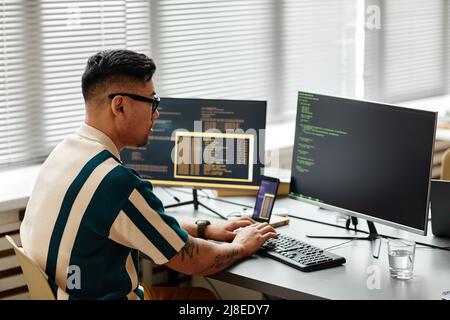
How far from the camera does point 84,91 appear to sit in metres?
2.44

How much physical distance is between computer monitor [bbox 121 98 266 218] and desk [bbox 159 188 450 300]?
0.40 metres

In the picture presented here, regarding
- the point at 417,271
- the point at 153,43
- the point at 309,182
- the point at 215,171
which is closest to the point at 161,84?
the point at 153,43

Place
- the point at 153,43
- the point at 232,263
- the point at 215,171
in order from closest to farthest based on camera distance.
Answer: the point at 232,263
the point at 215,171
the point at 153,43

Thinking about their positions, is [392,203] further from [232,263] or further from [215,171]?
[215,171]

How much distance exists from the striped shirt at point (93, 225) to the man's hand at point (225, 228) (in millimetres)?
439

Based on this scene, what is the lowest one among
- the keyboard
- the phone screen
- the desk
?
the desk

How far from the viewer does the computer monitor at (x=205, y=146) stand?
314cm

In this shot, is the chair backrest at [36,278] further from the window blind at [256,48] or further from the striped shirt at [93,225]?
the window blind at [256,48]

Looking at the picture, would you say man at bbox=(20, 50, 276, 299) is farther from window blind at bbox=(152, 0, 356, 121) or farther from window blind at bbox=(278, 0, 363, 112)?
window blind at bbox=(278, 0, 363, 112)

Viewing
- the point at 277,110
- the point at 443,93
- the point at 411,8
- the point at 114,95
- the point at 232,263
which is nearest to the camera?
the point at 114,95

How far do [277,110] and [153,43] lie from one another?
0.96 metres

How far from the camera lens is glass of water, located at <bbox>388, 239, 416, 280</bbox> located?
8.15 ft

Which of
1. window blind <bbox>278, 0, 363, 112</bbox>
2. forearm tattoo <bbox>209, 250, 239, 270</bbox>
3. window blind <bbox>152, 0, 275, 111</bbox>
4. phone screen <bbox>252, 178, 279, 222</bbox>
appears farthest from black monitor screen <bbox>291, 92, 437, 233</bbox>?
window blind <bbox>278, 0, 363, 112</bbox>

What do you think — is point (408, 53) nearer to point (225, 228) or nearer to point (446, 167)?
point (446, 167)
